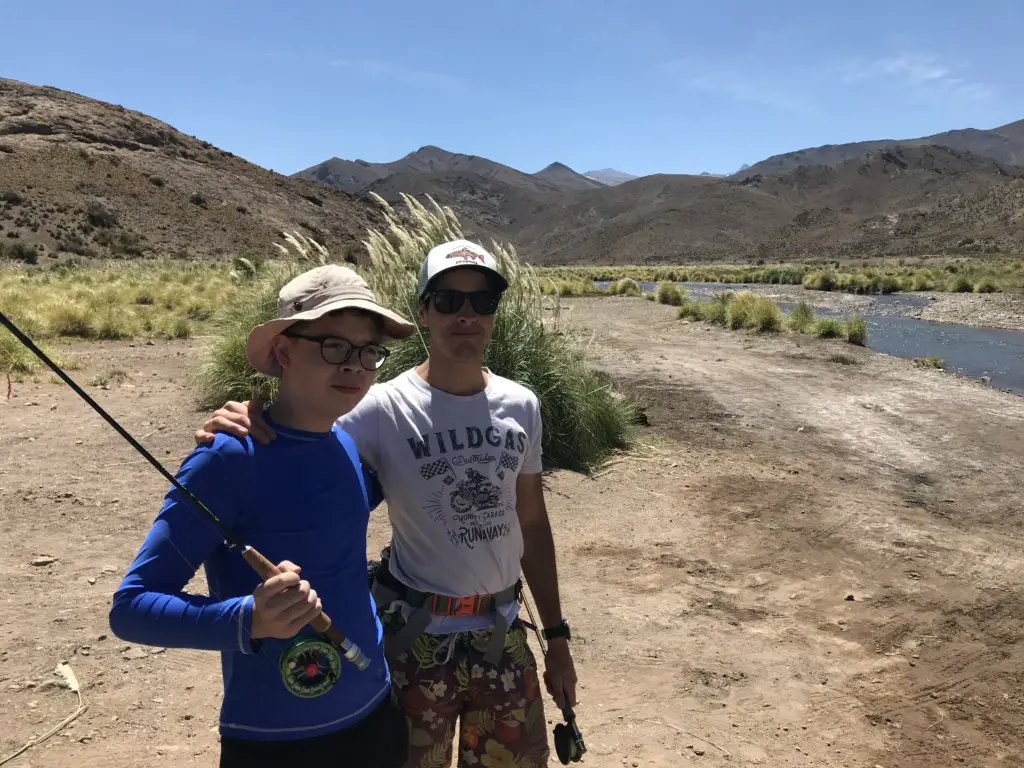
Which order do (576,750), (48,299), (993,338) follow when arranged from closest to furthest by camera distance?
(576,750) < (48,299) < (993,338)

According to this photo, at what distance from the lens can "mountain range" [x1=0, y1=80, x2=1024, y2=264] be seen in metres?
44.9

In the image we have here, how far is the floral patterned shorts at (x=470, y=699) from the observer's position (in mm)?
1898

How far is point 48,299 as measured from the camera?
16.1 m

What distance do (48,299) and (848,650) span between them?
55.7ft

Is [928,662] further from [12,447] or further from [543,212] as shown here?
[543,212]

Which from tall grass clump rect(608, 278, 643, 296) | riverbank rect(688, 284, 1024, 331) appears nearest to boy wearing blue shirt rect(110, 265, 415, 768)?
riverbank rect(688, 284, 1024, 331)

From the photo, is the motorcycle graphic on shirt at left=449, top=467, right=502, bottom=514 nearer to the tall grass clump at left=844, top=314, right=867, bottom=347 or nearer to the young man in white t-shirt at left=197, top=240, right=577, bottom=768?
the young man in white t-shirt at left=197, top=240, right=577, bottom=768

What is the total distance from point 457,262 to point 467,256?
0.04 m

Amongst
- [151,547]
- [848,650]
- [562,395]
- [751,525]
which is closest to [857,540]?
[751,525]

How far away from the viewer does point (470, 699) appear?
195 cm

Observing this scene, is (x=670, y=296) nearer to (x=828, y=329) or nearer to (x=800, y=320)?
(x=800, y=320)

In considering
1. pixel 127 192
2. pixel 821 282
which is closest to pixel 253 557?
pixel 821 282

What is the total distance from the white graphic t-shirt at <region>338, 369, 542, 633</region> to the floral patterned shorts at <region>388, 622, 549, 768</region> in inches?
2.5

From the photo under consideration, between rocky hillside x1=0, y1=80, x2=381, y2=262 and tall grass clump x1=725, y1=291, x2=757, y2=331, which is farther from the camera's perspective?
rocky hillside x1=0, y1=80, x2=381, y2=262
